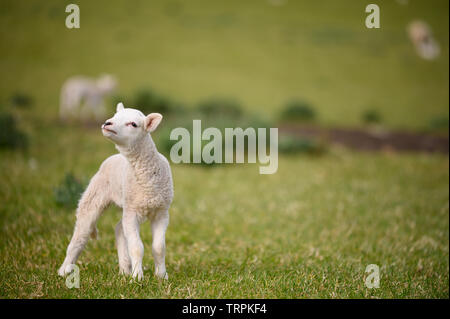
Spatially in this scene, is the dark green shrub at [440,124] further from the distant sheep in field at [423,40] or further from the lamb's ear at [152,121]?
the lamb's ear at [152,121]

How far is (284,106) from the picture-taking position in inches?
622

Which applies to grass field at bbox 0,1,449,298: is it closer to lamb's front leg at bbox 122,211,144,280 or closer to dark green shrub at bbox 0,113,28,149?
lamb's front leg at bbox 122,211,144,280

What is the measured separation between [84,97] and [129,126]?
9423mm

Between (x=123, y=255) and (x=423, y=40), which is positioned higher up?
(x=423, y=40)

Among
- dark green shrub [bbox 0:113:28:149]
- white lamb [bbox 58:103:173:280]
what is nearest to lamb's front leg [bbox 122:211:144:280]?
white lamb [bbox 58:103:173:280]

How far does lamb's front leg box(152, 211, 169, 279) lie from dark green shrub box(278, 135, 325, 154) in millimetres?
7393

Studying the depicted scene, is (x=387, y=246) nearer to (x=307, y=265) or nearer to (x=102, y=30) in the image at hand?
(x=307, y=265)

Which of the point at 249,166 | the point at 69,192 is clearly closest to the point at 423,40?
the point at 249,166

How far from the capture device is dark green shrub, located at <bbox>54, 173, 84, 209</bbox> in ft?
18.4

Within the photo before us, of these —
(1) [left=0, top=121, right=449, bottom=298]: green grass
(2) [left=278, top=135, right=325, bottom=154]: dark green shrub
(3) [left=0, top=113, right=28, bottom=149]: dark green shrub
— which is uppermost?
(3) [left=0, top=113, right=28, bottom=149]: dark green shrub

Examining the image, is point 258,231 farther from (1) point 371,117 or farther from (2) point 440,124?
(1) point 371,117

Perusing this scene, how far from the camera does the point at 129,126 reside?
313 cm

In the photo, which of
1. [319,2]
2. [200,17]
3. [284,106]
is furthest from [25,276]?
[319,2]

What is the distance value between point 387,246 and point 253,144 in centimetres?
580
